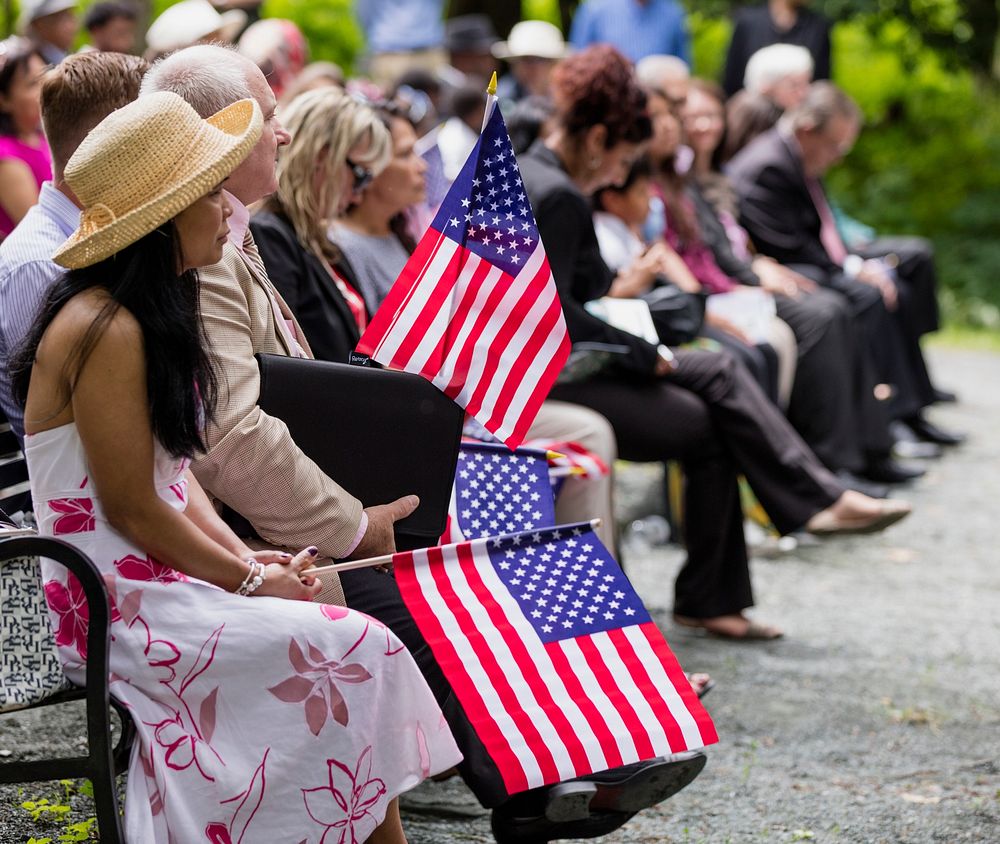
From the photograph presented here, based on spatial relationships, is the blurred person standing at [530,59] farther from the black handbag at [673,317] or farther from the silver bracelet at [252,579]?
the silver bracelet at [252,579]

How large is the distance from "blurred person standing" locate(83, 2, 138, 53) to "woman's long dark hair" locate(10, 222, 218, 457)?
223 inches

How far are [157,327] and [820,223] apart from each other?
6321 mm

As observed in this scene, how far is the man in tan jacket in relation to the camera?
303 cm

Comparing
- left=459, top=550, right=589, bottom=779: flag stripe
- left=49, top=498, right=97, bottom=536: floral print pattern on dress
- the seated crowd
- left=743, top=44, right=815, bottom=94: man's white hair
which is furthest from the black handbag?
left=743, top=44, right=815, bottom=94: man's white hair

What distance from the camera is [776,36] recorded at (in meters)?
11.4

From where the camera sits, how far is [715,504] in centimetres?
521

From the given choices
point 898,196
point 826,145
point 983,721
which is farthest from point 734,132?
point 898,196

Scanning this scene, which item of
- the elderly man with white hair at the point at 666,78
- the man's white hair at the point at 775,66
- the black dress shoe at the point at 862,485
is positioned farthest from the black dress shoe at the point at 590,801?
the man's white hair at the point at 775,66

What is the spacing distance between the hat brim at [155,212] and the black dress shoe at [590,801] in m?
1.42

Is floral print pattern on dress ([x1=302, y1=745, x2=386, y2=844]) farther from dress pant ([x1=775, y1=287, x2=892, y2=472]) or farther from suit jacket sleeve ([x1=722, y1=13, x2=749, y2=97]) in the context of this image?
suit jacket sleeve ([x1=722, y1=13, x2=749, y2=97])

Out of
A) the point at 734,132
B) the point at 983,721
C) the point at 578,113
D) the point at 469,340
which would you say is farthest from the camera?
the point at 734,132

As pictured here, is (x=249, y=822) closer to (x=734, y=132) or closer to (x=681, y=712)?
(x=681, y=712)

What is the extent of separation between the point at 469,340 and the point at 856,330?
5.14 metres

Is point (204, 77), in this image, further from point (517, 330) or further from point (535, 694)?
point (535, 694)
